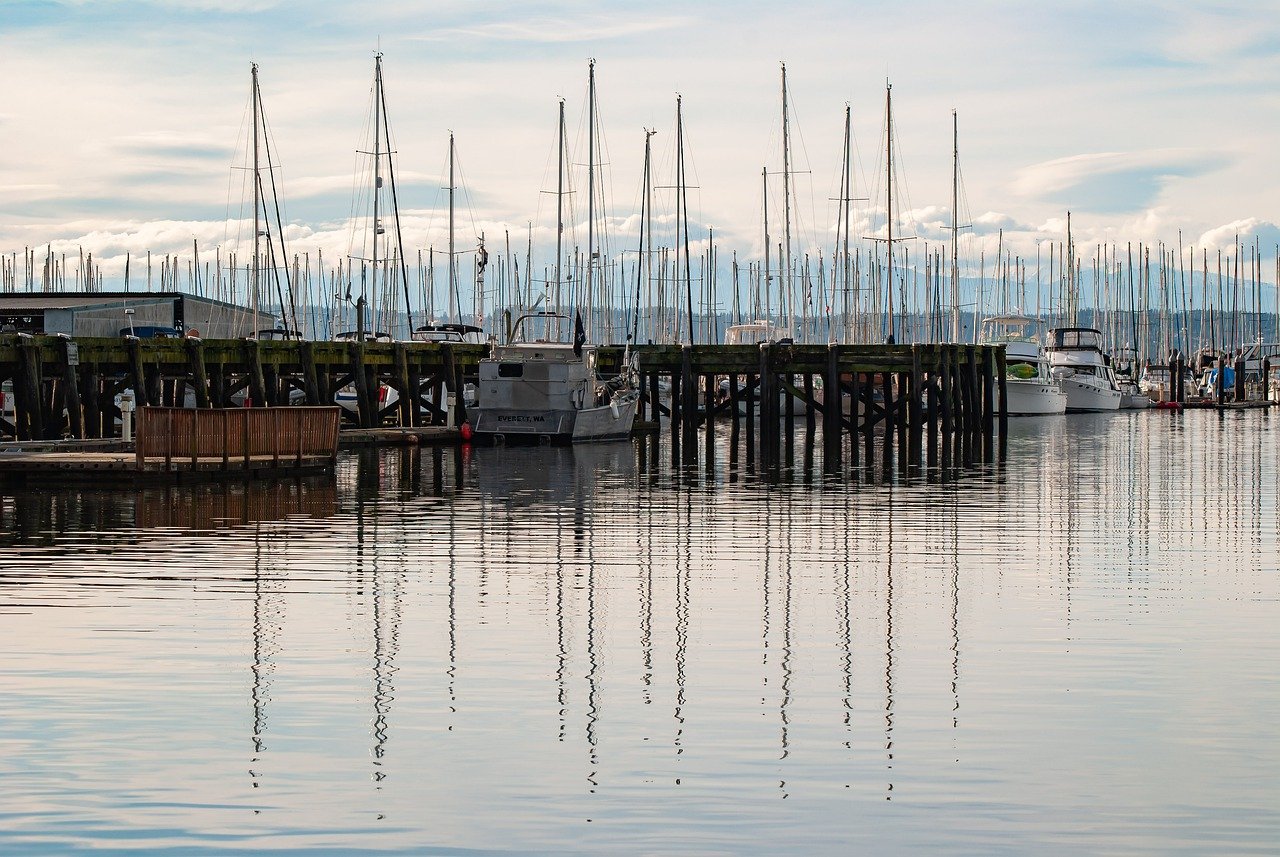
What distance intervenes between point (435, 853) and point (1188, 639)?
8932mm

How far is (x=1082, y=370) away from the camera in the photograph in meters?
94.8

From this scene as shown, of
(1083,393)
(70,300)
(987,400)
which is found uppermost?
(70,300)

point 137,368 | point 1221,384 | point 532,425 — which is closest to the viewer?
point 137,368

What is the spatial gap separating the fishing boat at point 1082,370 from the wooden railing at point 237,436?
6226 cm

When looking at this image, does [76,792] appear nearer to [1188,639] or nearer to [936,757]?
[936,757]

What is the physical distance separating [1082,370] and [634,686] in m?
85.1

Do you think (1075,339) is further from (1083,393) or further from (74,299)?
(74,299)

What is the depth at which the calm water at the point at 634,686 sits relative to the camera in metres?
9.63

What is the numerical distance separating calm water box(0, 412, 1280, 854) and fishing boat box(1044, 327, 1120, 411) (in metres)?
68.0

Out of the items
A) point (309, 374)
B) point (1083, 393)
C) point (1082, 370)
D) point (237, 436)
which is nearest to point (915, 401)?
point (309, 374)

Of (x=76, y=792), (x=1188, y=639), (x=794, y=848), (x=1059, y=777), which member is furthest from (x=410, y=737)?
(x=1188, y=639)

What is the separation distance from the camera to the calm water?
9.63 m

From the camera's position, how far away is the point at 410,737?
11.5 meters

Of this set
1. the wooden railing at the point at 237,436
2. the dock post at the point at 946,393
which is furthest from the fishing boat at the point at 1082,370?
the wooden railing at the point at 237,436
